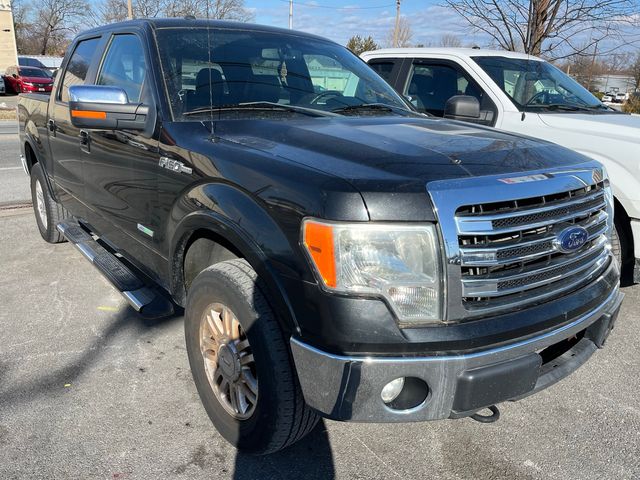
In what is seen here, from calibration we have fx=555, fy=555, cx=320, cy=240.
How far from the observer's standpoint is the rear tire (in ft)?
17.0

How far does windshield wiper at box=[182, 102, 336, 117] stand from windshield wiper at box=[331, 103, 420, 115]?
0.52 ft

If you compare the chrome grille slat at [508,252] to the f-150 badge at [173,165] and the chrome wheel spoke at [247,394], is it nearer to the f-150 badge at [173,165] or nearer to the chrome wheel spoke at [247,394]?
the chrome wheel spoke at [247,394]

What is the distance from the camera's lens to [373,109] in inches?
137

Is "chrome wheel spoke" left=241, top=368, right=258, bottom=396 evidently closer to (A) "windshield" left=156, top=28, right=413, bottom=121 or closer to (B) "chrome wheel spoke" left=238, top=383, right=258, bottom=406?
(B) "chrome wheel spoke" left=238, top=383, right=258, bottom=406

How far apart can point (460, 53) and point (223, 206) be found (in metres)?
4.32

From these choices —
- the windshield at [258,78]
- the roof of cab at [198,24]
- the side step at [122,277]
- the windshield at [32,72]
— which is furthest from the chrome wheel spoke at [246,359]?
the windshield at [32,72]

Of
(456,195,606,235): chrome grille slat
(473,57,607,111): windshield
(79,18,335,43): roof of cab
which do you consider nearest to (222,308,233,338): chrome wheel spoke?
(456,195,606,235): chrome grille slat

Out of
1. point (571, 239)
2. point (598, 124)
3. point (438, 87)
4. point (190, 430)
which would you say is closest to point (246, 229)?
point (190, 430)

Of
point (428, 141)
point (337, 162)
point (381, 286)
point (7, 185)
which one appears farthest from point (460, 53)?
point (7, 185)

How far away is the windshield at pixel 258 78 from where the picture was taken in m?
→ 3.08

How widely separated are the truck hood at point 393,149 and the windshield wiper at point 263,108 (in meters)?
0.17

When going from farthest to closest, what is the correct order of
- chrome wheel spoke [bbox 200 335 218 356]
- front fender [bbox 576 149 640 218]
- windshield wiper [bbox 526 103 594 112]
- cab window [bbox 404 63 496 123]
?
1. cab window [bbox 404 63 496 123]
2. windshield wiper [bbox 526 103 594 112]
3. front fender [bbox 576 149 640 218]
4. chrome wheel spoke [bbox 200 335 218 356]

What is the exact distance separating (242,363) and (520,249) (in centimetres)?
128

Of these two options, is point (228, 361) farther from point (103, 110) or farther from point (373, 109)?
point (373, 109)
